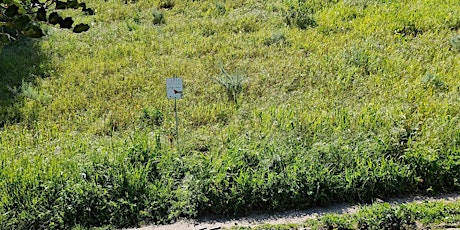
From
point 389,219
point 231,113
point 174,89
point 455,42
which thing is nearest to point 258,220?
point 389,219

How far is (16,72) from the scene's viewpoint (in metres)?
6.50

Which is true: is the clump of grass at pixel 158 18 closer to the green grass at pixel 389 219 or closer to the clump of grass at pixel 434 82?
the clump of grass at pixel 434 82

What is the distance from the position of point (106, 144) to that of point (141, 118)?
2.52 ft

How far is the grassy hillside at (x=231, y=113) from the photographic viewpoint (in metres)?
3.74

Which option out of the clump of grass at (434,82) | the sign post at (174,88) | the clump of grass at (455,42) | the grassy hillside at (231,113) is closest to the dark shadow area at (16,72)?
the grassy hillside at (231,113)

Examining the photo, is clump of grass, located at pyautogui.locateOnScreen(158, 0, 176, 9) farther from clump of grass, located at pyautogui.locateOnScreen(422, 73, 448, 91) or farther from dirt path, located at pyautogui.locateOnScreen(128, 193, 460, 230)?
dirt path, located at pyautogui.locateOnScreen(128, 193, 460, 230)

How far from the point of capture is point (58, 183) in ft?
12.2

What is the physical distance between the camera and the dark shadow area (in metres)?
5.40

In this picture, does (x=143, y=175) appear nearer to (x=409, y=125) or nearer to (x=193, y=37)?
(x=409, y=125)

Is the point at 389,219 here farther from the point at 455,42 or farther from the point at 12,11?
the point at 455,42

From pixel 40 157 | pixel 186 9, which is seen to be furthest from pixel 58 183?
pixel 186 9

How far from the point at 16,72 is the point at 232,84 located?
344 centimetres

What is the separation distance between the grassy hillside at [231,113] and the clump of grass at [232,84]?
0.06 m

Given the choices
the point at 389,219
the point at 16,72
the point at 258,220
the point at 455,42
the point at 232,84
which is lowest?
the point at 258,220
